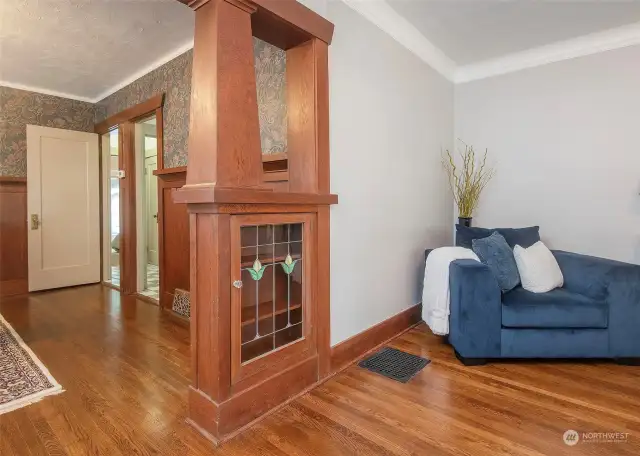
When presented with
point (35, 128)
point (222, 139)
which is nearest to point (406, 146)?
point (222, 139)

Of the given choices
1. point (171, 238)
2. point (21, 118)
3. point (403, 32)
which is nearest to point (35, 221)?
point (21, 118)

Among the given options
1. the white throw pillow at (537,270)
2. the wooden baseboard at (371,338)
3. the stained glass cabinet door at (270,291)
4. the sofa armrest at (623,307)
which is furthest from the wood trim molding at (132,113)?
the sofa armrest at (623,307)

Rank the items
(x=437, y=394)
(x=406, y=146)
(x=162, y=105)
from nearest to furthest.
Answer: (x=437, y=394) → (x=406, y=146) → (x=162, y=105)

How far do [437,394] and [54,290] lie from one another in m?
4.61

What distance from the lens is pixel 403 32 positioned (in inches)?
111

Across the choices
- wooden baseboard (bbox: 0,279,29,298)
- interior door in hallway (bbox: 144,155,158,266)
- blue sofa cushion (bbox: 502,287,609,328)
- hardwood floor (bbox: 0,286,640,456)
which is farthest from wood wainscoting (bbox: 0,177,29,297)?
blue sofa cushion (bbox: 502,287,609,328)

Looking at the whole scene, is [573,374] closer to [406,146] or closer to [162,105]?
[406,146]

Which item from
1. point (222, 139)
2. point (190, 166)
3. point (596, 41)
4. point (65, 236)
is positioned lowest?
point (65, 236)

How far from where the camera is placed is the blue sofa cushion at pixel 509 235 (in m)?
2.78

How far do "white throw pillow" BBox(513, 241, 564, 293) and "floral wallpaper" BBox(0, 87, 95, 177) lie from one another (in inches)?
210

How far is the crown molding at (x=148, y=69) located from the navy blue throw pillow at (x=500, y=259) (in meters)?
3.01

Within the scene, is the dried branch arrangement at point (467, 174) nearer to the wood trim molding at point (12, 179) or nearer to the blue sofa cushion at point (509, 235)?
the blue sofa cushion at point (509, 235)

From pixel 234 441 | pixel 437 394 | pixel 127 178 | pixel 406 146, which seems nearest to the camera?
pixel 234 441

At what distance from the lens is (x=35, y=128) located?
4.13m
